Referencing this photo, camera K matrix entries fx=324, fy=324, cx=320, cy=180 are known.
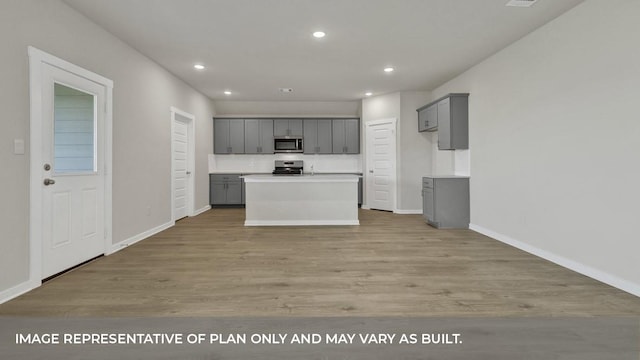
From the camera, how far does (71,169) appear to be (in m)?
3.37

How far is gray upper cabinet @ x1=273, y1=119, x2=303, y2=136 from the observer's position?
333 inches

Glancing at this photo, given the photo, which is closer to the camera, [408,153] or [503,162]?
[503,162]

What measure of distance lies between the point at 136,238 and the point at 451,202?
4986mm

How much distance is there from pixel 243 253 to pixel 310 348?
2.30m

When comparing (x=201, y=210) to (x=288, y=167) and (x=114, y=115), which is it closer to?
(x=288, y=167)

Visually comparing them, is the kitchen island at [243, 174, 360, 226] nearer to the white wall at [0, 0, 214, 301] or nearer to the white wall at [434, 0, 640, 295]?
the white wall at [0, 0, 214, 301]

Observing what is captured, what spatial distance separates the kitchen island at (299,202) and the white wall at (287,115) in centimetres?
285

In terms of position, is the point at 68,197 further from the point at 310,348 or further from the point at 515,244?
the point at 515,244

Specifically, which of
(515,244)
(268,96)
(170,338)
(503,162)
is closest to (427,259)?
(515,244)

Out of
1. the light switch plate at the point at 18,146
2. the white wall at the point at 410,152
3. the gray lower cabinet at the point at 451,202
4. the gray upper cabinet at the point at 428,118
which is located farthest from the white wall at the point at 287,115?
the light switch plate at the point at 18,146

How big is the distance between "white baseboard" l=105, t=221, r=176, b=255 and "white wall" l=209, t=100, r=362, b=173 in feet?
10.4

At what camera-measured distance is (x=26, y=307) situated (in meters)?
A: 2.45

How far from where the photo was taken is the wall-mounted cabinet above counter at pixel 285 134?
27.7 ft

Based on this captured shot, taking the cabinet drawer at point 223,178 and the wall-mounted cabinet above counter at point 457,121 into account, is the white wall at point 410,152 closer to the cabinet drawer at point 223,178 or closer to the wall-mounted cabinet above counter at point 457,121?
the wall-mounted cabinet above counter at point 457,121
